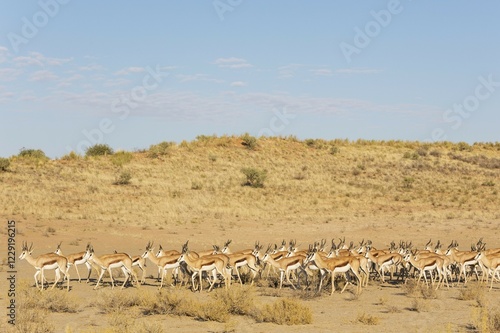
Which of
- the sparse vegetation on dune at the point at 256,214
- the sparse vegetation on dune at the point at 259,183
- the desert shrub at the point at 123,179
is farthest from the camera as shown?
the desert shrub at the point at 123,179

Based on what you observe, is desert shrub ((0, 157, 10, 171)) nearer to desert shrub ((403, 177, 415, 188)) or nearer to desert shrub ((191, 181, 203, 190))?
desert shrub ((191, 181, 203, 190))

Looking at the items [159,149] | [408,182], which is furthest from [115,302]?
[159,149]

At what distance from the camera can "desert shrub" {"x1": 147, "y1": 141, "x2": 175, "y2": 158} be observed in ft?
175

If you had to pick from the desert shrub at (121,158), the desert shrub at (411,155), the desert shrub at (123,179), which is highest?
the desert shrub at (411,155)

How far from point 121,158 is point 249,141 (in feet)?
44.4

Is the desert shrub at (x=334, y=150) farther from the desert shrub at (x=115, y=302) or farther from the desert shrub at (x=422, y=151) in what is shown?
the desert shrub at (x=115, y=302)

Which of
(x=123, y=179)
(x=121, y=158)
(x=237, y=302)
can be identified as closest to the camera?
(x=237, y=302)

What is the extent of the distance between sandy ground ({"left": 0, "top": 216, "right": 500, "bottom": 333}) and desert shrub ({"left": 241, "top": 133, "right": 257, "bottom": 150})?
24.8m

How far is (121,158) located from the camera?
50.5 m

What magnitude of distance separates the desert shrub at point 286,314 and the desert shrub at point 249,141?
149 ft

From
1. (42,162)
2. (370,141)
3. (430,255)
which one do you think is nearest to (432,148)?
(370,141)

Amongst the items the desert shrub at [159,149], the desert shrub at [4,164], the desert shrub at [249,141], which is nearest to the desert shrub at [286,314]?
the desert shrub at [4,164]

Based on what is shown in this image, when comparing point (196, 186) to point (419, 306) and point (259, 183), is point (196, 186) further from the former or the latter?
point (419, 306)

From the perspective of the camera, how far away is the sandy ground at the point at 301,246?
13.1 meters
